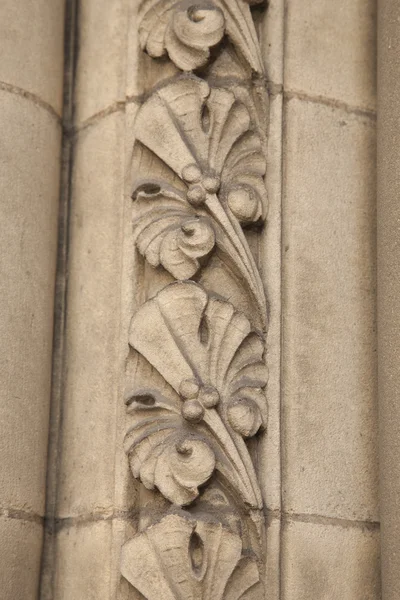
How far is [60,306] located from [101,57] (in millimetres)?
359

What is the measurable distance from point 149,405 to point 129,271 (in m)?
0.19

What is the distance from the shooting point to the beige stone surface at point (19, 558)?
1.54 meters

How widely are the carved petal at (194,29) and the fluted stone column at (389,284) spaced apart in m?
0.18

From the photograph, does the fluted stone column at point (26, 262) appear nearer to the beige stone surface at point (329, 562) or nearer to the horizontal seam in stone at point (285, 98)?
the horizontal seam in stone at point (285, 98)

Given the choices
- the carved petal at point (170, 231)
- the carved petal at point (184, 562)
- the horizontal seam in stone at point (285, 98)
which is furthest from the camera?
the horizontal seam in stone at point (285, 98)

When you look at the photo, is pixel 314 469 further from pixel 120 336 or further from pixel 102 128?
pixel 102 128

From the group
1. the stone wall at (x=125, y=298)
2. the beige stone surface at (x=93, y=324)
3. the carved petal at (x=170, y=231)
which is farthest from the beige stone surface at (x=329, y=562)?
the carved petal at (x=170, y=231)

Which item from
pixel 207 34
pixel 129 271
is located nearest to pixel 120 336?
pixel 129 271

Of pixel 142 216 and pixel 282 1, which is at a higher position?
pixel 282 1

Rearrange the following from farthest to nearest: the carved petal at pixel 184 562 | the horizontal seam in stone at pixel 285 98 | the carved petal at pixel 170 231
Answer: the horizontal seam in stone at pixel 285 98, the carved petal at pixel 170 231, the carved petal at pixel 184 562

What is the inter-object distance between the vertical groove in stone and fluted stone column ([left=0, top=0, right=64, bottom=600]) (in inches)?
0.6

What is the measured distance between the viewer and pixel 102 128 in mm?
1733

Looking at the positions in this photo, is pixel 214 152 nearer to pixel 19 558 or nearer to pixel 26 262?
pixel 26 262

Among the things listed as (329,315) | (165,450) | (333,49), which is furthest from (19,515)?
(333,49)
